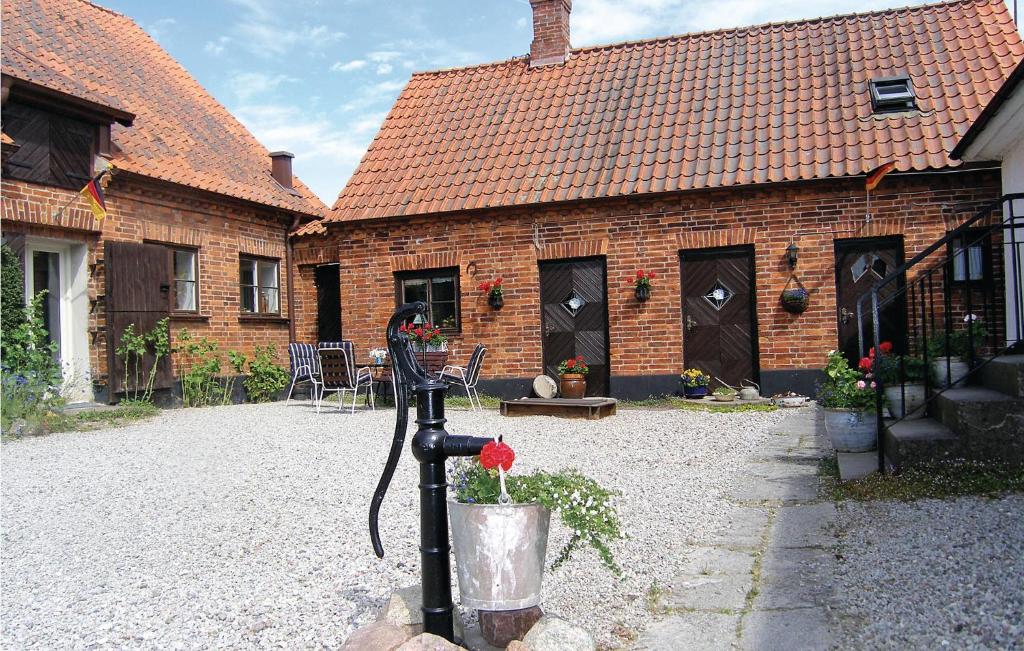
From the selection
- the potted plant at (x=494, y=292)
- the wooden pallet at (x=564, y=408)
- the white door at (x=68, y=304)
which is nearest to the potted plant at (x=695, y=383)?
the wooden pallet at (x=564, y=408)

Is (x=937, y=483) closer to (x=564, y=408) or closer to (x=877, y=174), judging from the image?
(x=564, y=408)

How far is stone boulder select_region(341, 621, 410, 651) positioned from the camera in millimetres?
2893

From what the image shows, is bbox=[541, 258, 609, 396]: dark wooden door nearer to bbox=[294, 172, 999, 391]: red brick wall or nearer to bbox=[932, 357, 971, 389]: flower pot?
bbox=[294, 172, 999, 391]: red brick wall

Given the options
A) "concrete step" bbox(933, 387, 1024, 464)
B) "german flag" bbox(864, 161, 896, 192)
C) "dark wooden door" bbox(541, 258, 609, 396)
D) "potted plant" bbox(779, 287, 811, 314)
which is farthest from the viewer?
"dark wooden door" bbox(541, 258, 609, 396)

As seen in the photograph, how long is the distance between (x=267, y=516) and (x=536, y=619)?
2.84 m

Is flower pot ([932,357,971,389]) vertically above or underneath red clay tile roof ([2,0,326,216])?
underneath

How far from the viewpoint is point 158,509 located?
561 cm

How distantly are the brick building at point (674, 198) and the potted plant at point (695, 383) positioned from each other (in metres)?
0.26

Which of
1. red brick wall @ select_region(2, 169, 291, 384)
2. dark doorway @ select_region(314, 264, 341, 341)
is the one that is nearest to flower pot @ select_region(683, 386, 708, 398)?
dark doorway @ select_region(314, 264, 341, 341)

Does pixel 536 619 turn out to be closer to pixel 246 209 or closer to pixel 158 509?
pixel 158 509

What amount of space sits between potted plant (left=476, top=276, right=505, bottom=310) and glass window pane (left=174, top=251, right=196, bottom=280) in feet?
14.3

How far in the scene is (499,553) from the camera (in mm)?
2867

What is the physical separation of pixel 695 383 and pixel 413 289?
188 inches

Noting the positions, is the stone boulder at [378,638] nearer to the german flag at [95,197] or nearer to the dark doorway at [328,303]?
the german flag at [95,197]
